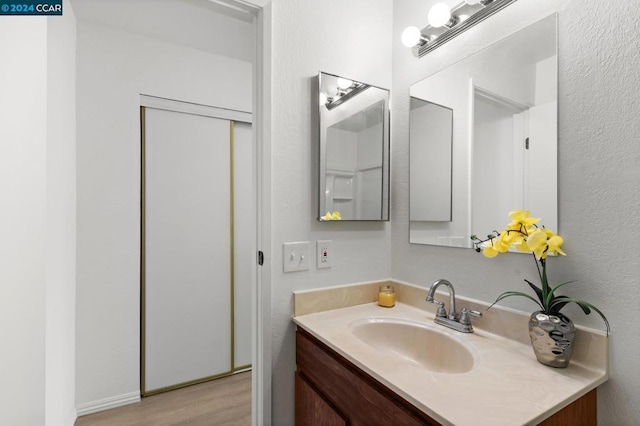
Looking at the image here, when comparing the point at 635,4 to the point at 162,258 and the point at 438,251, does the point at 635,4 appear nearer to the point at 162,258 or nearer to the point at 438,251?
the point at 438,251

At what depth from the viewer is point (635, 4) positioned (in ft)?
2.62

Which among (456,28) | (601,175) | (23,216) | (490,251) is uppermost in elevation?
(456,28)

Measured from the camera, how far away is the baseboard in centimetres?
188

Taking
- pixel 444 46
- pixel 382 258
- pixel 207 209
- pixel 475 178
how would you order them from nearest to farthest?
pixel 475 178
pixel 444 46
pixel 382 258
pixel 207 209

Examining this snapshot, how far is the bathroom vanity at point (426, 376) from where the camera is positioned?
69 cm

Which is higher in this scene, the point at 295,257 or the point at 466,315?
the point at 295,257

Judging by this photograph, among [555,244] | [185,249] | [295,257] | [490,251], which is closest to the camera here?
[555,244]

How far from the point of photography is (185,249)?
7.33ft

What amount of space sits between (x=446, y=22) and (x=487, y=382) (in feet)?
4.17

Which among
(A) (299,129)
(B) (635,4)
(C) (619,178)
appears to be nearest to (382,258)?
(A) (299,129)

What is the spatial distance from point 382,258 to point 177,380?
1782 mm

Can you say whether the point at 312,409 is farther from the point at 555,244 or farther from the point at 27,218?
the point at 27,218

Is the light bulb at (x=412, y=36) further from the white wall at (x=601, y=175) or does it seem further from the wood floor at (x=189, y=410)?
the wood floor at (x=189, y=410)

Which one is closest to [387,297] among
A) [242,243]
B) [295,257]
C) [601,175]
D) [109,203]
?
[295,257]
